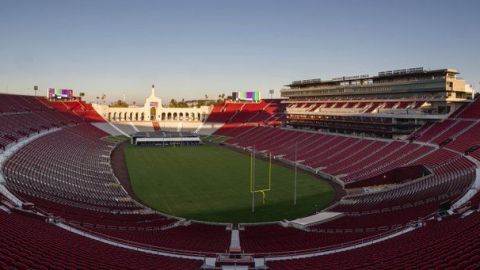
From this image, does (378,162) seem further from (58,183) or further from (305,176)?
(58,183)

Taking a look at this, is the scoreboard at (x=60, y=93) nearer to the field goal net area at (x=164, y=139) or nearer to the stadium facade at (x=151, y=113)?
the stadium facade at (x=151, y=113)

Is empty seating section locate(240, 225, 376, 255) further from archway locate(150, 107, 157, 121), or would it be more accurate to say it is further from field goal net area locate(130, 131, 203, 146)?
archway locate(150, 107, 157, 121)

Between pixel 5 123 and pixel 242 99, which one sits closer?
pixel 5 123

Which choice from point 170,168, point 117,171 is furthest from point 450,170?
point 117,171

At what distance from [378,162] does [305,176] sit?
28.2 feet

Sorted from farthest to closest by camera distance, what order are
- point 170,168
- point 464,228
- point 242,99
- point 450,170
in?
point 242,99 < point 170,168 < point 450,170 < point 464,228

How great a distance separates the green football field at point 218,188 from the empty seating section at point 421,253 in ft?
44.0

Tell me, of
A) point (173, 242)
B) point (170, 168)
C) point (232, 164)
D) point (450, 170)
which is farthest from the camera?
point (232, 164)

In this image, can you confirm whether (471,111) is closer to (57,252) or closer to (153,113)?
(57,252)

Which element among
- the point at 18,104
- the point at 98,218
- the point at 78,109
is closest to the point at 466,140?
the point at 98,218

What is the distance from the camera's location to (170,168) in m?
52.2

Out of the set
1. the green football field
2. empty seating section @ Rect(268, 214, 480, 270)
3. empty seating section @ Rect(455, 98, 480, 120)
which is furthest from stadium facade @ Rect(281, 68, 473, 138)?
empty seating section @ Rect(268, 214, 480, 270)

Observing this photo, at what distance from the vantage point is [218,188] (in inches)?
1591

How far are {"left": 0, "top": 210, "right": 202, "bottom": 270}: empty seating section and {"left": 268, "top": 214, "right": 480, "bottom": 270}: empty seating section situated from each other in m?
5.32
